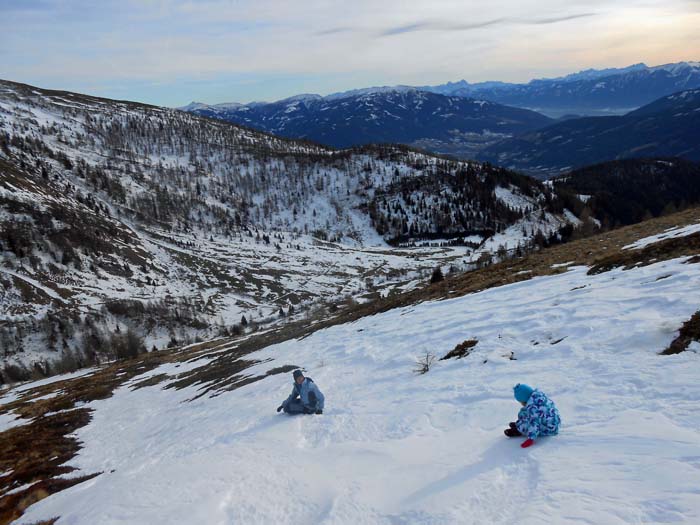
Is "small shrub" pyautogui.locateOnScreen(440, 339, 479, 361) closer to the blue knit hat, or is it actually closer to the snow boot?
the snow boot

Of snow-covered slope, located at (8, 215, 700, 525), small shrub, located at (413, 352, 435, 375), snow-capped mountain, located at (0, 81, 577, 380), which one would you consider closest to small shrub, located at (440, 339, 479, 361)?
snow-covered slope, located at (8, 215, 700, 525)

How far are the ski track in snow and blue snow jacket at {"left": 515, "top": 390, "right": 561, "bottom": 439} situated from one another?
367 mm

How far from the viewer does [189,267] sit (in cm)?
13338

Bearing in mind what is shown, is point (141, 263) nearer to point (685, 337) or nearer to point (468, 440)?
point (468, 440)

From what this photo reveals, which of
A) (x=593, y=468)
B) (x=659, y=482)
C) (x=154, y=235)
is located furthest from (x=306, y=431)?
(x=154, y=235)

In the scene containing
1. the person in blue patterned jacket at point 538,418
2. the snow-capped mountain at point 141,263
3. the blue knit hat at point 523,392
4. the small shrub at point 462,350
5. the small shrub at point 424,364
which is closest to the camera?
the person in blue patterned jacket at point 538,418

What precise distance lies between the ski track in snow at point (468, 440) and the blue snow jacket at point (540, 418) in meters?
0.37

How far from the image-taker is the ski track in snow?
7035 mm

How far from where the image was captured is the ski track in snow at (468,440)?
704 centimetres

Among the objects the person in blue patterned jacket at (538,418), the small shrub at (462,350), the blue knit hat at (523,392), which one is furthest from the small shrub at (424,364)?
the person in blue patterned jacket at (538,418)

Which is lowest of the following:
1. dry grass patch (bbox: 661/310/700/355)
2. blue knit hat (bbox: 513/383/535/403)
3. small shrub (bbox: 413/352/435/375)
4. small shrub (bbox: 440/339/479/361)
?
small shrub (bbox: 413/352/435/375)

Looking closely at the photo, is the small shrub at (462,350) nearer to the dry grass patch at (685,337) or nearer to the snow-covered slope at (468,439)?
the snow-covered slope at (468,439)

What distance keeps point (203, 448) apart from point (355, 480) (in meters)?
7.30

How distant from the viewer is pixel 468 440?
32.3 feet
